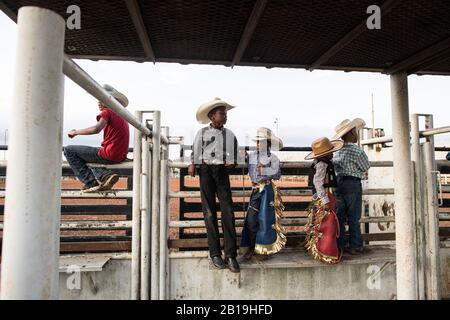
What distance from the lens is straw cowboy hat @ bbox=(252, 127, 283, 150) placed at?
3.55 meters

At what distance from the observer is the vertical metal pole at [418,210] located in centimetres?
359

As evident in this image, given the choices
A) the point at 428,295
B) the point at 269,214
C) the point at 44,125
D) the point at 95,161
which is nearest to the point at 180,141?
the point at 95,161

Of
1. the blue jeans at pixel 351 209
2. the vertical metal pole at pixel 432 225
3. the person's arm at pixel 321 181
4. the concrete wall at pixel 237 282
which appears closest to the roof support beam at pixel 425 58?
the person's arm at pixel 321 181

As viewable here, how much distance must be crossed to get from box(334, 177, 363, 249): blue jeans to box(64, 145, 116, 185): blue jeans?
8.83 feet

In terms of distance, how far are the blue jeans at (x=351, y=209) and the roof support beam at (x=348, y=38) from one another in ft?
6.20

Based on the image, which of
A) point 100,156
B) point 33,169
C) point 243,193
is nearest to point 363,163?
point 243,193

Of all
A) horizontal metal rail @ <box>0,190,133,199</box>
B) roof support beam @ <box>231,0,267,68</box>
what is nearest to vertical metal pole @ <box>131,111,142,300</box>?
horizontal metal rail @ <box>0,190,133,199</box>

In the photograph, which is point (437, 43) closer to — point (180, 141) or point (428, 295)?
point (180, 141)

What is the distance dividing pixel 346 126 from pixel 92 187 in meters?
2.97

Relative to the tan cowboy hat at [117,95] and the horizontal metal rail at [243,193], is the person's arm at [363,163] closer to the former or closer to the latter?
the horizontal metal rail at [243,193]

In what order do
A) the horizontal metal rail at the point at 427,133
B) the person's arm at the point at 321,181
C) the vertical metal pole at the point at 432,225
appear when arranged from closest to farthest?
the horizontal metal rail at the point at 427,133, the person's arm at the point at 321,181, the vertical metal pole at the point at 432,225

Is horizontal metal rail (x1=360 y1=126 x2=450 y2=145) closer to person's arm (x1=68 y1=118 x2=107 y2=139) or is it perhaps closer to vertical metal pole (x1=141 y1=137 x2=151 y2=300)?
vertical metal pole (x1=141 y1=137 x2=151 y2=300)

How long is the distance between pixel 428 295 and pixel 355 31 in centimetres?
317

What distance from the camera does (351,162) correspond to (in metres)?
3.90
